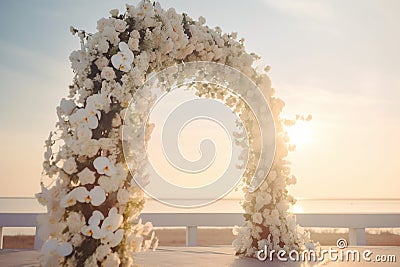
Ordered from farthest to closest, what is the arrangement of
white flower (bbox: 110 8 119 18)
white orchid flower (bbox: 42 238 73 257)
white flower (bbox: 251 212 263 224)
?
1. white flower (bbox: 251 212 263 224)
2. white flower (bbox: 110 8 119 18)
3. white orchid flower (bbox: 42 238 73 257)

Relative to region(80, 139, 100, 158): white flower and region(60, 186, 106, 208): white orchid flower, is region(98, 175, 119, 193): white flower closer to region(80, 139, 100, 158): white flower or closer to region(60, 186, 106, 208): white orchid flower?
region(60, 186, 106, 208): white orchid flower

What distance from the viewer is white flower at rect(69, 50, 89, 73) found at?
3.18 m

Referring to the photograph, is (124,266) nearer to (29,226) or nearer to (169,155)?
(169,155)

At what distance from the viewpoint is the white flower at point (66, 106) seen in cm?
303

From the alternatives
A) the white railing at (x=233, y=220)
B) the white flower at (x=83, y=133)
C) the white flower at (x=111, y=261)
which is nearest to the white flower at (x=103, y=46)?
the white flower at (x=83, y=133)

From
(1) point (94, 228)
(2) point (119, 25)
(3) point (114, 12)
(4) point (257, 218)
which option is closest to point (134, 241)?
(1) point (94, 228)

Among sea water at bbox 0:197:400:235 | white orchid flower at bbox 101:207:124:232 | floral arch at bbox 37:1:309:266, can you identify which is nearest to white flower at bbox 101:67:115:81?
floral arch at bbox 37:1:309:266

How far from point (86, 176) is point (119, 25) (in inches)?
48.9

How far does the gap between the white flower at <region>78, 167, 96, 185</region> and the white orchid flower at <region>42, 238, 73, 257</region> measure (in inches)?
16.9

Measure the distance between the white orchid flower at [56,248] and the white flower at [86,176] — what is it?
16.9 inches

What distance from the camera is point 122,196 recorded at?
2.88 m

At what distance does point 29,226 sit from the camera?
7926mm

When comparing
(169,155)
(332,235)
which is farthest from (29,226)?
(332,235)

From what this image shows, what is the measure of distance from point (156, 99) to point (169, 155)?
35.5 inches
